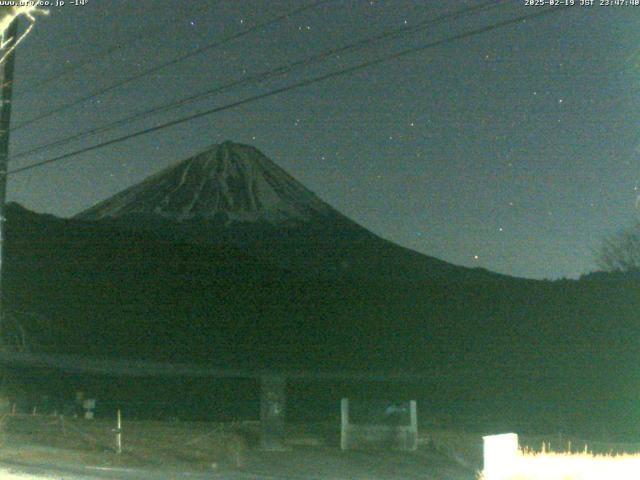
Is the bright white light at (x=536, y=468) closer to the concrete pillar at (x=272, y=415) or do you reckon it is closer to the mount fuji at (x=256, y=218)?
the concrete pillar at (x=272, y=415)

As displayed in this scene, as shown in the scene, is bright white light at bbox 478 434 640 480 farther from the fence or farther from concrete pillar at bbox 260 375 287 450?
concrete pillar at bbox 260 375 287 450

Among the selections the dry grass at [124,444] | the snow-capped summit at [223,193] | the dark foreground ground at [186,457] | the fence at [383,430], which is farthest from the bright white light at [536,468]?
the snow-capped summit at [223,193]

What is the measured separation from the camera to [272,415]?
21219 millimetres

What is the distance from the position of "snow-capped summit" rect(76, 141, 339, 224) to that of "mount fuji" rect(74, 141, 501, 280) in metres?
0.13

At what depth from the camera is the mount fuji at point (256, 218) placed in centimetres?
10075

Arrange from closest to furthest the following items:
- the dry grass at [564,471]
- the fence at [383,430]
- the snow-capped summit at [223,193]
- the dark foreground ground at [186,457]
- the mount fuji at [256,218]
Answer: the dry grass at [564,471]
the dark foreground ground at [186,457]
the fence at [383,430]
the mount fuji at [256,218]
the snow-capped summit at [223,193]

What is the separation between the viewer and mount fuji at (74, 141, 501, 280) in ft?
331

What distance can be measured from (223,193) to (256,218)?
9.81 metres

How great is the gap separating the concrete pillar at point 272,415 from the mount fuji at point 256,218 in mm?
69718

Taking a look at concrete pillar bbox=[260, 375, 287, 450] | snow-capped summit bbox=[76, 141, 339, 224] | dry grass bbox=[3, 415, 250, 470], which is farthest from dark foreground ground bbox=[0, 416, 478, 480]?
snow-capped summit bbox=[76, 141, 339, 224]

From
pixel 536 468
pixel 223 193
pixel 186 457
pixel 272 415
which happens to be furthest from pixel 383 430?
pixel 223 193

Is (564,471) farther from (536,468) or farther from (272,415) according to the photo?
(272,415)

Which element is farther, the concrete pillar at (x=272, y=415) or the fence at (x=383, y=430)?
the fence at (x=383, y=430)

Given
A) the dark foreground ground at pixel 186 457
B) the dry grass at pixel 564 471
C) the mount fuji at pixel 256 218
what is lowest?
the dark foreground ground at pixel 186 457
